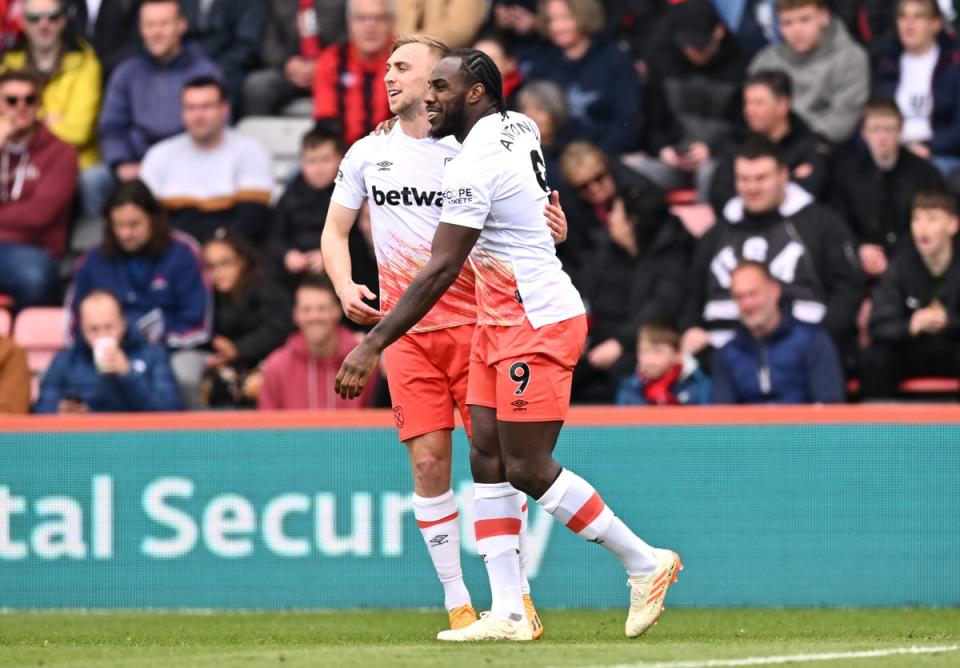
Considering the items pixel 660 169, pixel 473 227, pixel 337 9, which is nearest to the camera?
pixel 473 227

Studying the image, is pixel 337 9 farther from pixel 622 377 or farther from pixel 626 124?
pixel 622 377

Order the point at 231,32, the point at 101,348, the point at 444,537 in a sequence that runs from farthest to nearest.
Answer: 1. the point at 231,32
2. the point at 101,348
3. the point at 444,537

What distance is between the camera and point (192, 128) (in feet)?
43.9

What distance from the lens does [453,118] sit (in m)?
7.40

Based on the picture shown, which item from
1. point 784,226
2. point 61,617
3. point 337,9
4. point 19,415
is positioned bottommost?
point 61,617

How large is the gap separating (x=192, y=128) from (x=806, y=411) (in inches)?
213

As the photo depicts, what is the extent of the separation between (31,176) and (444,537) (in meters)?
6.44

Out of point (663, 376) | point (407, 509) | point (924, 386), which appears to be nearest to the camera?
point (407, 509)

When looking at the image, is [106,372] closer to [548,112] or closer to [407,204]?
[548,112]

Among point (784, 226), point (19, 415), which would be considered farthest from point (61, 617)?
point (784, 226)

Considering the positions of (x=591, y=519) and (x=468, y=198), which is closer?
(x=468, y=198)

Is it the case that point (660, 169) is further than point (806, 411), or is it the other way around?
point (660, 169)

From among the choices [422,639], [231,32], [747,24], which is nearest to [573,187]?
[747,24]

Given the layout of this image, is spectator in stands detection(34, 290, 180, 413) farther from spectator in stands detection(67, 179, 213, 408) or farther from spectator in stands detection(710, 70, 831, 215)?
spectator in stands detection(710, 70, 831, 215)
